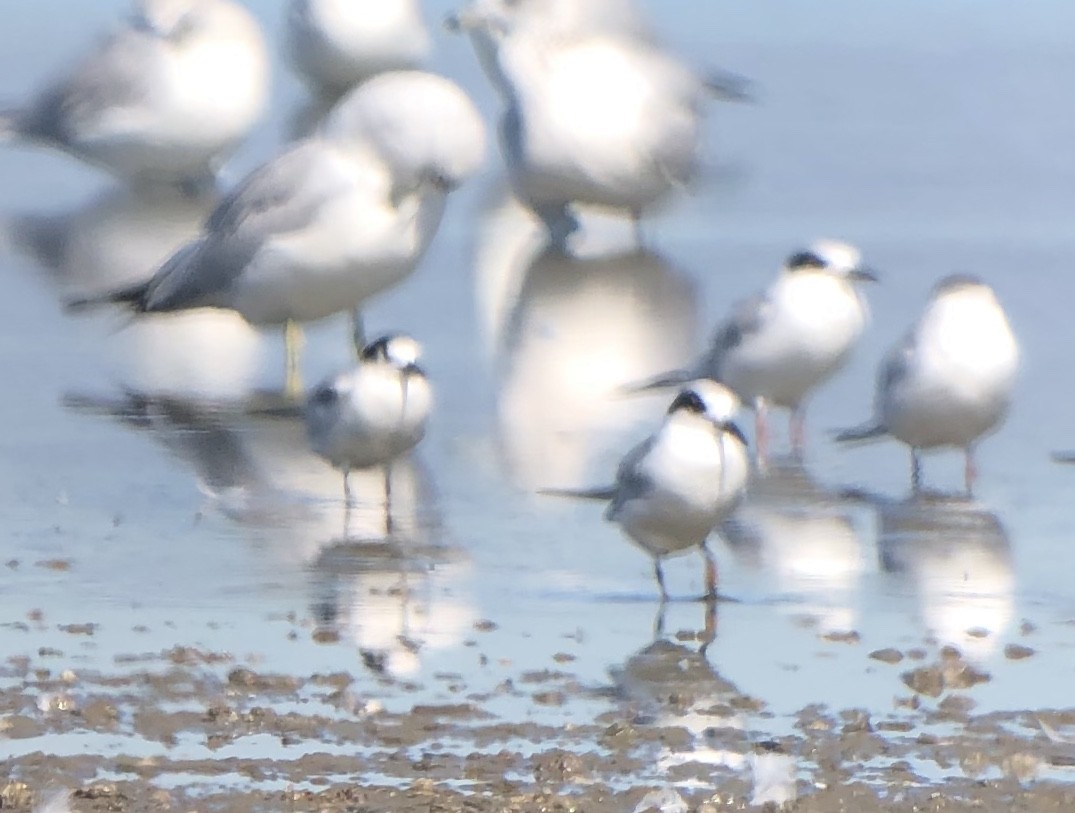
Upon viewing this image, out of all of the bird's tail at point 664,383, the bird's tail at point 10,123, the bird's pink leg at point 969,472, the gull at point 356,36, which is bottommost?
the bird's pink leg at point 969,472

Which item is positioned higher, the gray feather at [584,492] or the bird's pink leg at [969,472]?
the bird's pink leg at [969,472]

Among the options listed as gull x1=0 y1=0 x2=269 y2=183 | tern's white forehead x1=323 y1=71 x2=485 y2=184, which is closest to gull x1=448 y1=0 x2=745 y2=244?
gull x1=0 y1=0 x2=269 y2=183

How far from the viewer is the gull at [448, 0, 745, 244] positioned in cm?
Result: 1173

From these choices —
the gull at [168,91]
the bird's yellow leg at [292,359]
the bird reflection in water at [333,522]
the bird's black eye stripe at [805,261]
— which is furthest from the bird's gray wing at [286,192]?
the gull at [168,91]

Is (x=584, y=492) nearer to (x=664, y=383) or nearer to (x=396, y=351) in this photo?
(x=396, y=351)

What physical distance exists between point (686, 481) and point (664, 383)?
2.44m

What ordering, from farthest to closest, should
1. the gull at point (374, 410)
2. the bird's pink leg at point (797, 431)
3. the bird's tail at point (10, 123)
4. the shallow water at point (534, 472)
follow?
the bird's tail at point (10, 123) → the bird's pink leg at point (797, 431) → the gull at point (374, 410) → the shallow water at point (534, 472)

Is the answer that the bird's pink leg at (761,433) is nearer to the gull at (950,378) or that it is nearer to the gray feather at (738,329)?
the gray feather at (738,329)

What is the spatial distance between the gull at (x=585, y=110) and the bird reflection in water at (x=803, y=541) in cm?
392

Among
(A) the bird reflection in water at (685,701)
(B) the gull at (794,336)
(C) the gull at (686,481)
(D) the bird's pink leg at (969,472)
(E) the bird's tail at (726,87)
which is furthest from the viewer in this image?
(E) the bird's tail at (726,87)

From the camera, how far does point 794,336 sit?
849 cm

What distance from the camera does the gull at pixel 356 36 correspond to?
579 inches

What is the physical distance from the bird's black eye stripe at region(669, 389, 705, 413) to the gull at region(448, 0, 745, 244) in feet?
16.4

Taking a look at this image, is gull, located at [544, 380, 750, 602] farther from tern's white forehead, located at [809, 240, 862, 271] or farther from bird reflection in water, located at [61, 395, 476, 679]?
tern's white forehead, located at [809, 240, 862, 271]
